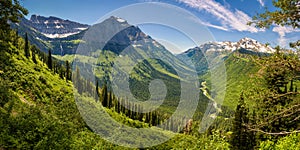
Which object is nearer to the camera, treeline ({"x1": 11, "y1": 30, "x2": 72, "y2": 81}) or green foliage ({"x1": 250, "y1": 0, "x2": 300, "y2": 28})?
green foliage ({"x1": 250, "y1": 0, "x2": 300, "y2": 28})

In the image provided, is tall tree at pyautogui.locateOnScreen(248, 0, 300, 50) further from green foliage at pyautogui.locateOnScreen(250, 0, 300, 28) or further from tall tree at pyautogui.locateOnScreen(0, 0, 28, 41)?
tall tree at pyautogui.locateOnScreen(0, 0, 28, 41)

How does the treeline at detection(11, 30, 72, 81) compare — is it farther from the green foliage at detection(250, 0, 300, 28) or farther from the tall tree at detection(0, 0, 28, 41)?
the green foliage at detection(250, 0, 300, 28)

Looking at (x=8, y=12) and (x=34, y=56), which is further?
(x=34, y=56)

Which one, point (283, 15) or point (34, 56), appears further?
point (34, 56)

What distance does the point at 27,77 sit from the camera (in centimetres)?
5703

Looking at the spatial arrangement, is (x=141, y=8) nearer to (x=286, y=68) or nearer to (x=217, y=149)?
(x=286, y=68)

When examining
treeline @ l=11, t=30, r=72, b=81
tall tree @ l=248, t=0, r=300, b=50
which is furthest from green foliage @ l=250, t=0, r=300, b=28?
treeline @ l=11, t=30, r=72, b=81

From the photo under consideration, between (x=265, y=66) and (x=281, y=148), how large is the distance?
10896 millimetres

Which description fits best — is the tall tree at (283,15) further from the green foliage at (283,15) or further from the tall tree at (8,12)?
the tall tree at (8,12)

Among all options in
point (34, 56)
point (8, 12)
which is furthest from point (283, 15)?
point (34, 56)

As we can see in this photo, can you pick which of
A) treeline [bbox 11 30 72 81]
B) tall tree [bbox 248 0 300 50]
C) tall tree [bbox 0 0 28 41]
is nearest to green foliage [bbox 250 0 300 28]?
tall tree [bbox 248 0 300 50]

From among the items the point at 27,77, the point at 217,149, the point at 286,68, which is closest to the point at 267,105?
the point at 286,68

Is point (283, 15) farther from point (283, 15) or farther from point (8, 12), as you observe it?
point (8, 12)

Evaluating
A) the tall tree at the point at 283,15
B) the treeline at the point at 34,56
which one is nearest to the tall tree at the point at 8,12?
the tall tree at the point at 283,15
